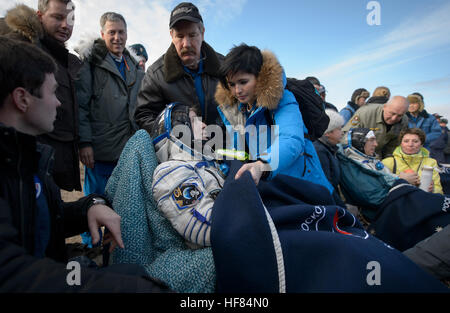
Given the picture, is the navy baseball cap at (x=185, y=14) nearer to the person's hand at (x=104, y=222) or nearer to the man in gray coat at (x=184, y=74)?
the man in gray coat at (x=184, y=74)

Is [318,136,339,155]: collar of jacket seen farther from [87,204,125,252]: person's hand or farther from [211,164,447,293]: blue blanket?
[87,204,125,252]: person's hand

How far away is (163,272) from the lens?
4.48 ft

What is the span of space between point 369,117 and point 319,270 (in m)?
4.18

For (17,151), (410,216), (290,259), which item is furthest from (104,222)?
(410,216)

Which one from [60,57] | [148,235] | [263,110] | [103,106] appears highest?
[60,57]

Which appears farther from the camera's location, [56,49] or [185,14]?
[56,49]

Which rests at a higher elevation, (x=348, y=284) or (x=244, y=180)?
(x=244, y=180)

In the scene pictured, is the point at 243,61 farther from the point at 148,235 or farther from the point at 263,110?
the point at 148,235

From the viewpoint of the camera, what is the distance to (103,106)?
288cm

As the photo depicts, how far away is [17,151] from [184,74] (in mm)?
1644

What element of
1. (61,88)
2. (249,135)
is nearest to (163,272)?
(249,135)

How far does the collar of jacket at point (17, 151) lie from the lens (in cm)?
97

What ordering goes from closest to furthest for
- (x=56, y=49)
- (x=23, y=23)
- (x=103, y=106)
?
(x=23, y=23), (x=56, y=49), (x=103, y=106)
